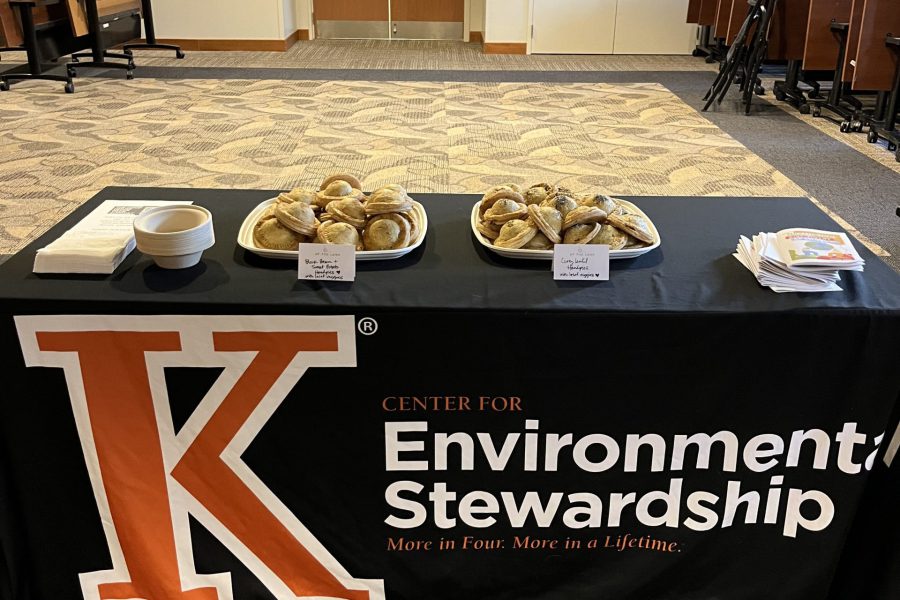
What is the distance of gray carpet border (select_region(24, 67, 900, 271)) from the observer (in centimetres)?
368

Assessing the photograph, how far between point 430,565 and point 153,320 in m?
0.63

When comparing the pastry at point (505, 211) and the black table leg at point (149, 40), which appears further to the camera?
the black table leg at point (149, 40)

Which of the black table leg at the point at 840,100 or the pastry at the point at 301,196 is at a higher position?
the pastry at the point at 301,196

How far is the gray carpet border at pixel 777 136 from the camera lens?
12.1ft

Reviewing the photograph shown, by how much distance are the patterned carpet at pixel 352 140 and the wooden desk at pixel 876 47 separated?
2.77 feet

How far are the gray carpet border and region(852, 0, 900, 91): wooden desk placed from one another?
0.37 meters

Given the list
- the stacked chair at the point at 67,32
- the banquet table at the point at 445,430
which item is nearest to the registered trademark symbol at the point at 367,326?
the banquet table at the point at 445,430

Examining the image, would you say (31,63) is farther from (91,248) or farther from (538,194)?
(538,194)

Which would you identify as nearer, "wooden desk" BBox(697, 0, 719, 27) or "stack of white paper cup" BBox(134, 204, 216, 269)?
"stack of white paper cup" BBox(134, 204, 216, 269)

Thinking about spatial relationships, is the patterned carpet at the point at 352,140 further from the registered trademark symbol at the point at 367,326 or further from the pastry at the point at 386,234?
the registered trademark symbol at the point at 367,326

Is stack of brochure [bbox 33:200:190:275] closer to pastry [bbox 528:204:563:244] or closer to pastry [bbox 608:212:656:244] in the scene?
pastry [bbox 528:204:563:244]

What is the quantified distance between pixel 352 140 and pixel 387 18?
14.8 feet

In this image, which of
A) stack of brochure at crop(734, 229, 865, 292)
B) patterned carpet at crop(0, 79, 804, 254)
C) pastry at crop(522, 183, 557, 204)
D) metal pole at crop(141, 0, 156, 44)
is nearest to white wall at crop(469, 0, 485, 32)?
patterned carpet at crop(0, 79, 804, 254)

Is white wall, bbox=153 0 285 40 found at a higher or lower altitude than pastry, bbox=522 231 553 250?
lower
